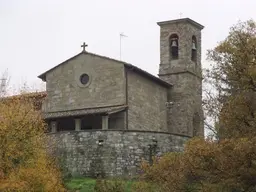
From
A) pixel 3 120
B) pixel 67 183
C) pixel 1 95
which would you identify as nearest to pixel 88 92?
pixel 1 95

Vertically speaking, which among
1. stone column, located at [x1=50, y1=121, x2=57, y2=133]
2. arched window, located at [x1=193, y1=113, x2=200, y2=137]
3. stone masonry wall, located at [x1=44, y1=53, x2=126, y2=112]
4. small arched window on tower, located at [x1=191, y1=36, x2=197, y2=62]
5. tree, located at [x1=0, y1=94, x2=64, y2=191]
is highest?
small arched window on tower, located at [x1=191, y1=36, x2=197, y2=62]

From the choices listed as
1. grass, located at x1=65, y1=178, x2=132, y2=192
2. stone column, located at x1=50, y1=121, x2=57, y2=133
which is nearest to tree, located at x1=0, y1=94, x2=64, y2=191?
grass, located at x1=65, y1=178, x2=132, y2=192

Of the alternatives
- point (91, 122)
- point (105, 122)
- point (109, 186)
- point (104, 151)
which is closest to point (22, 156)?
point (109, 186)

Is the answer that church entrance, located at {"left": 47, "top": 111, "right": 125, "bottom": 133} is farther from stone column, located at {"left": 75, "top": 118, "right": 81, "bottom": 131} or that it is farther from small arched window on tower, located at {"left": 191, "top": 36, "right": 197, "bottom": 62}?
small arched window on tower, located at {"left": 191, "top": 36, "right": 197, "bottom": 62}

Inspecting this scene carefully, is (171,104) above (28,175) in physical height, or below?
above

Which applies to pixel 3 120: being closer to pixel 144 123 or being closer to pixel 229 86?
pixel 229 86

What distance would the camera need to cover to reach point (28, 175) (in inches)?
1431

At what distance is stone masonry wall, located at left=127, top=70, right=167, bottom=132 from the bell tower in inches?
36.1

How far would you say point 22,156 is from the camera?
124 ft

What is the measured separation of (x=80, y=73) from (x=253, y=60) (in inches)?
787

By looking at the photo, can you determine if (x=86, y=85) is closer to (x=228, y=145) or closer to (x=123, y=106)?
(x=123, y=106)

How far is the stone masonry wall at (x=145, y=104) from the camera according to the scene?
50.4 metres

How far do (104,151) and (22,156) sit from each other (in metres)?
8.19

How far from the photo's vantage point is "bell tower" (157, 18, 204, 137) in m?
54.6
